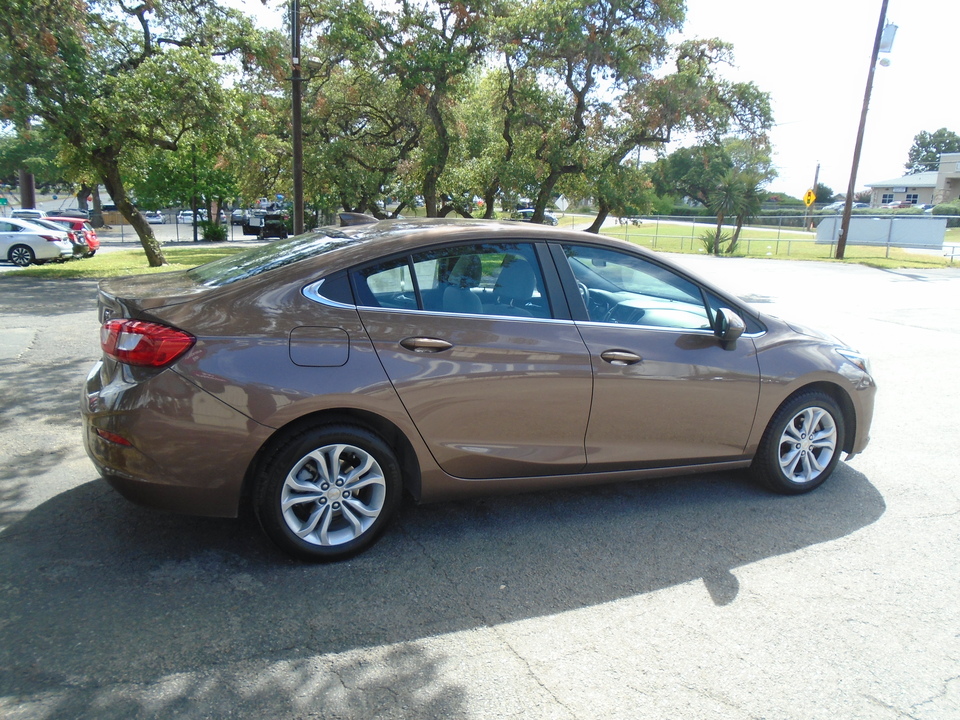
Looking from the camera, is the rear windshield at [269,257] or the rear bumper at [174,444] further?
the rear windshield at [269,257]

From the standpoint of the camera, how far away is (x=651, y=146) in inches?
691

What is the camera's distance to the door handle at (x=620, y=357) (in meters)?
4.07

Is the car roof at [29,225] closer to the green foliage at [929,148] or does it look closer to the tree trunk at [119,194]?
the tree trunk at [119,194]

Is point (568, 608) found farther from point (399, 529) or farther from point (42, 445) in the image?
point (42, 445)

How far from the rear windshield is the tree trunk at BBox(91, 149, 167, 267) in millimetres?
16235

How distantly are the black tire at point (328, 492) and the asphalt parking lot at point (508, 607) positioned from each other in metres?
0.14

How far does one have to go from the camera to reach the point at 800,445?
4.76 metres

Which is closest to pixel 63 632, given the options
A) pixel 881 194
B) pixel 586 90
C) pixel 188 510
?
pixel 188 510

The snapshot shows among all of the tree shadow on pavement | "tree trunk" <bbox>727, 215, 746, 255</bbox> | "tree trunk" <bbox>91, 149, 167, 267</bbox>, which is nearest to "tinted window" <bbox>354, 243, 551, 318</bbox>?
the tree shadow on pavement

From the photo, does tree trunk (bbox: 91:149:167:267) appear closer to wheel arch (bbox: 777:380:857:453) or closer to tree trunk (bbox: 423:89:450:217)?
tree trunk (bbox: 423:89:450:217)

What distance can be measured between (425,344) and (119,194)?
18.3 meters

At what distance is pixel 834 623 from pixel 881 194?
9528cm

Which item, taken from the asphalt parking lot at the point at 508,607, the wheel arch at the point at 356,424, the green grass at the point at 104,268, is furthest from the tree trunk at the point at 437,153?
the wheel arch at the point at 356,424

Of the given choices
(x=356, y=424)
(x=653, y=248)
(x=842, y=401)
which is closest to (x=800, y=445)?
(x=842, y=401)
